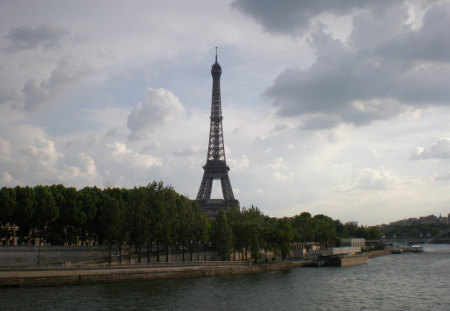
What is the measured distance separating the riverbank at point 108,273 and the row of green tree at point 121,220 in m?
8.70

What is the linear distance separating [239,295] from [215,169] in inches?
4342

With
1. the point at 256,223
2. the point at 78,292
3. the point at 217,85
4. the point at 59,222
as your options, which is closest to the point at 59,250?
the point at 59,222

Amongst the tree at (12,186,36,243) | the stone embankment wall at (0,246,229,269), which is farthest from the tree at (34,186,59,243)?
the stone embankment wall at (0,246,229,269)

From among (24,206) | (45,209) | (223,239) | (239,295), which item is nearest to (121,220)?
(45,209)

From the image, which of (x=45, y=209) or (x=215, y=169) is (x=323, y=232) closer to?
(x=215, y=169)

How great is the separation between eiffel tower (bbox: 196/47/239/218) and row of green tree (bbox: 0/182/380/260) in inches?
2223

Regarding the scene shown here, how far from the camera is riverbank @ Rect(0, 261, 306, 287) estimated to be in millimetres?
54531

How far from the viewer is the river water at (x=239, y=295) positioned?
45.5m

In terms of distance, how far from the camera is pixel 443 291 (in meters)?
58.5

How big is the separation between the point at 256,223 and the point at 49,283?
47.5 metres

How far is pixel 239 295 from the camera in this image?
5319 centimetres

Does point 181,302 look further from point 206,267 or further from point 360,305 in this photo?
point 206,267

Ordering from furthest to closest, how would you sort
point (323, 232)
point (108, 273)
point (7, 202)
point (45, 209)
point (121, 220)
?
1. point (323, 232)
2. point (45, 209)
3. point (7, 202)
4. point (121, 220)
5. point (108, 273)

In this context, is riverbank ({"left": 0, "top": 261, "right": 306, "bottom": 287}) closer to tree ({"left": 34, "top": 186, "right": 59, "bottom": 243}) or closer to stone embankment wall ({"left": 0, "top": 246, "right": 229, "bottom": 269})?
stone embankment wall ({"left": 0, "top": 246, "right": 229, "bottom": 269})
